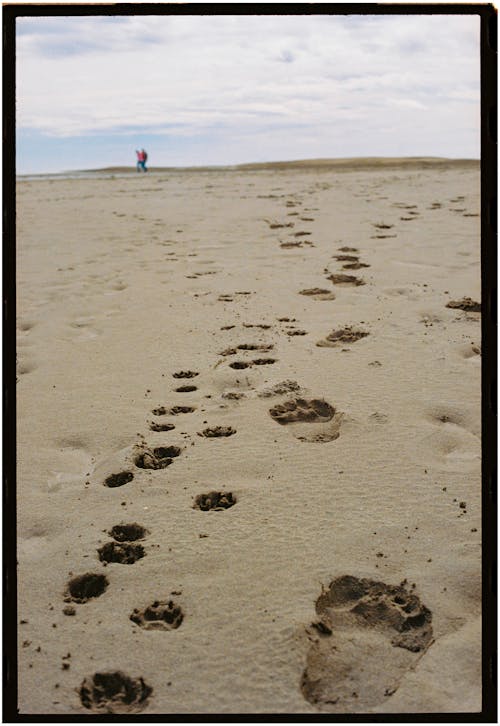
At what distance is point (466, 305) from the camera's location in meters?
4.03

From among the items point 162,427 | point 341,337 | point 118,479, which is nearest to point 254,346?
point 341,337

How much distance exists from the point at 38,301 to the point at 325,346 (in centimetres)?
209

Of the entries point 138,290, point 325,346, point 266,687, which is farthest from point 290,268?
point 266,687

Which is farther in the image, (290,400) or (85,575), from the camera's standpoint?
(290,400)

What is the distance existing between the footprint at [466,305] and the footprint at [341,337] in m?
0.71

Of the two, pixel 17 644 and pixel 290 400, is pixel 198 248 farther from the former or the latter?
pixel 17 644

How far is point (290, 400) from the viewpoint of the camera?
2877mm

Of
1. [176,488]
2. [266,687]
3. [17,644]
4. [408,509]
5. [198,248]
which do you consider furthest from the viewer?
[198,248]

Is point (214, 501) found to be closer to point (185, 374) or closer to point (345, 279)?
point (185, 374)

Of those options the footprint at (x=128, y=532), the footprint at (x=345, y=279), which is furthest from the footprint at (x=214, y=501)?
the footprint at (x=345, y=279)

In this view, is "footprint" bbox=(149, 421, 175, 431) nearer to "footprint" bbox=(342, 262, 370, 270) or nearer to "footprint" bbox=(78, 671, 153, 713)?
"footprint" bbox=(78, 671, 153, 713)

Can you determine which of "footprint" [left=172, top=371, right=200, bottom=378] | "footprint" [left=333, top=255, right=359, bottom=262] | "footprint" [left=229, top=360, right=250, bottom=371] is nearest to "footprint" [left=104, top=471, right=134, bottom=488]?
"footprint" [left=172, top=371, right=200, bottom=378]

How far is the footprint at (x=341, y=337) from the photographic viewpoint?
3527mm

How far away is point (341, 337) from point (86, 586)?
2.07 m
